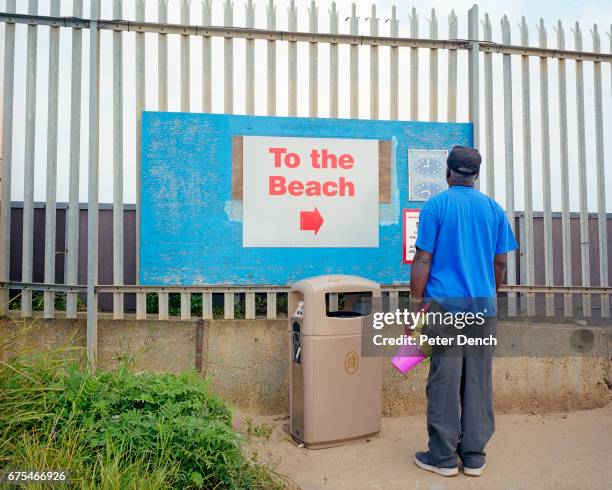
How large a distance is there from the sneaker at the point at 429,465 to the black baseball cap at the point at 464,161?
6.43 feet

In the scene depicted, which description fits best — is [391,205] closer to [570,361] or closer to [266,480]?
[570,361]

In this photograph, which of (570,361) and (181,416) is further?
(570,361)

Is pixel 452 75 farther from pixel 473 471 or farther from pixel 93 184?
pixel 473 471

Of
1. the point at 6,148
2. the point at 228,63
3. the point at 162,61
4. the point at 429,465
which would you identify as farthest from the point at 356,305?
the point at 6,148

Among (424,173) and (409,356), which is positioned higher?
(424,173)

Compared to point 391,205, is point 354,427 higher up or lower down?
lower down

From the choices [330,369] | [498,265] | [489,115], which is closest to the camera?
[498,265]

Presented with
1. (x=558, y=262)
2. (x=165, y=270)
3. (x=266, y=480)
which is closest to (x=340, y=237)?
(x=165, y=270)

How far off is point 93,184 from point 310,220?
6.09ft

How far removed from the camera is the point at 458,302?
13.3 feet

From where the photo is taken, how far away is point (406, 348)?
4125mm

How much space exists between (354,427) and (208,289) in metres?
1.67

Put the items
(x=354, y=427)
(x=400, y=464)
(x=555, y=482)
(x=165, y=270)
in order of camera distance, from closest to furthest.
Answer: (x=555, y=482), (x=400, y=464), (x=354, y=427), (x=165, y=270)

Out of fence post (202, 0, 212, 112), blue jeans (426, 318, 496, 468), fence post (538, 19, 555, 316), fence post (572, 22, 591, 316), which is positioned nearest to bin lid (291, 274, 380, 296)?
blue jeans (426, 318, 496, 468)
